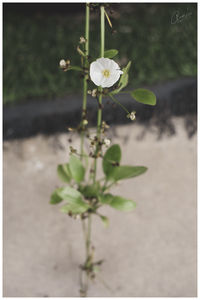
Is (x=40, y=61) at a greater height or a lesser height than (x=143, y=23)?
lesser

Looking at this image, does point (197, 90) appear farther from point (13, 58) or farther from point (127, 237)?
point (13, 58)

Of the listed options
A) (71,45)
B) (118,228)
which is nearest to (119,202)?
(118,228)

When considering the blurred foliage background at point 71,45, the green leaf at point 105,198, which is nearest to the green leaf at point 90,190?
the green leaf at point 105,198

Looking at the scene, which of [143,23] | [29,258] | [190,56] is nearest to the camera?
[29,258]

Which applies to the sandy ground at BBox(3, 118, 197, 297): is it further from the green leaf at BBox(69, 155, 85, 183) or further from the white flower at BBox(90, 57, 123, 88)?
the white flower at BBox(90, 57, 123, 88)

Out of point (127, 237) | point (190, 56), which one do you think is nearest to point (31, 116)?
point (127, 237)

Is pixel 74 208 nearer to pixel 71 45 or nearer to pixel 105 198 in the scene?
pixel 105 198

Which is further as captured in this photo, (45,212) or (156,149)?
(156,149)
